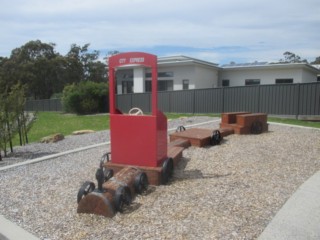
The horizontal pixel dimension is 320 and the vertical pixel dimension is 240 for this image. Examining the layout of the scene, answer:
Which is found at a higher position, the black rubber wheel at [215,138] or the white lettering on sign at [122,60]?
the white lettering on sign at [122,60]

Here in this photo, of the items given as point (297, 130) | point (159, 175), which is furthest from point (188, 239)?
point (297, 130)

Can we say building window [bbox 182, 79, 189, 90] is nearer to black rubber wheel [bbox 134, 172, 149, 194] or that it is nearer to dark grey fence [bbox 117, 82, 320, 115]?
dark grey fence [bbox 117, 82, 320, 115]

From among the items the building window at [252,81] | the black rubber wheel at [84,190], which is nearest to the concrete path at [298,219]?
the black rubber wheel at [84,190]

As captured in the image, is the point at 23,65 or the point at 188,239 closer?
the point at 188,239

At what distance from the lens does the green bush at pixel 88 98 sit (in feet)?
88.4

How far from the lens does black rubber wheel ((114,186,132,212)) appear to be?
4395 mm

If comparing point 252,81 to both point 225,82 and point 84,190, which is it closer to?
point 225,82

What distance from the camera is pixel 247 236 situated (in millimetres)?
3758

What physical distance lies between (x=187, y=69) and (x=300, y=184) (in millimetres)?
21303

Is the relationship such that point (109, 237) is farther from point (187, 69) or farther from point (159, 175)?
point (187, 69)

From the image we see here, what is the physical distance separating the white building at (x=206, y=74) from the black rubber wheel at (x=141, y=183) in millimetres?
20961

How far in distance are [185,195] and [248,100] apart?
14.9 m

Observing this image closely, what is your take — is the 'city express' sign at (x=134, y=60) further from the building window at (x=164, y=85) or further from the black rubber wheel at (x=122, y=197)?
the building window at (x=164, y=85)

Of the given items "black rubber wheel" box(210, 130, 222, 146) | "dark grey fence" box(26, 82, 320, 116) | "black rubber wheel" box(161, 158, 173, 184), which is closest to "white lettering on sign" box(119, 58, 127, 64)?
"black rubber wheel" box(161, 158, 173, 184)
